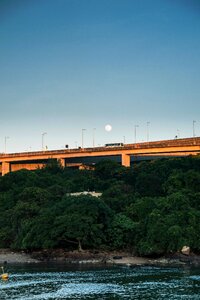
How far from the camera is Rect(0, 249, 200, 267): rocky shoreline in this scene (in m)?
77.9

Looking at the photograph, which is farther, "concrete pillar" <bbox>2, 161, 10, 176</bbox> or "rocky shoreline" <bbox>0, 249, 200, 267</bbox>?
"concrete pillar" <bbox>2, 161, 10, 176</bbox>

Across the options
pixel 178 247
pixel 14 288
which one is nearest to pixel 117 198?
pixel 178 247

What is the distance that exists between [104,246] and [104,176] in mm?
48200

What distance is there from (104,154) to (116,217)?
5262 centimetres

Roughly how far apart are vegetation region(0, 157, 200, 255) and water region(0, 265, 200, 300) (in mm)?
8907

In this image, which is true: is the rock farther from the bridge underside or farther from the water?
the bridge underside

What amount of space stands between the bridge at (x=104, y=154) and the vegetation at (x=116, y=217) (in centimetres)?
988

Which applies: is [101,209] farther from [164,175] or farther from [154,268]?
[164,175]

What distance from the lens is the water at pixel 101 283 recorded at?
174ft

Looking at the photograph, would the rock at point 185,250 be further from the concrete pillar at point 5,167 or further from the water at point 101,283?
the concrete pillar at point 5,167

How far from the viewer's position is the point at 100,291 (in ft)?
181

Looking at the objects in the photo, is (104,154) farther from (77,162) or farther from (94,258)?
(94,258)

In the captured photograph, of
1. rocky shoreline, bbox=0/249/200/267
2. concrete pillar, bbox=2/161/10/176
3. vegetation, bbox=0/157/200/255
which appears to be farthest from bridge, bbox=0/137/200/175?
rocky shoreline, bbox=0/249/200/267

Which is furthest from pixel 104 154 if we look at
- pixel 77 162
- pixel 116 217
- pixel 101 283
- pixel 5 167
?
pixel 101 283
